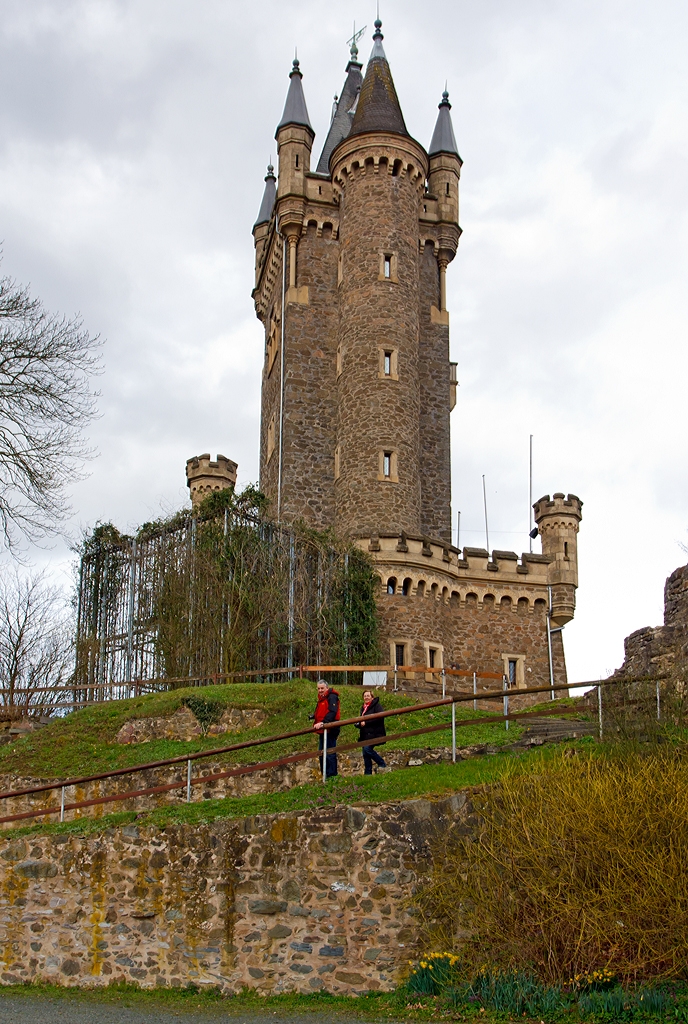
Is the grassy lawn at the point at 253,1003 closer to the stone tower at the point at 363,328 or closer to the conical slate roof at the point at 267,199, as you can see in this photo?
the stone tower at the point at 363,328

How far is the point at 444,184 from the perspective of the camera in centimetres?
3959

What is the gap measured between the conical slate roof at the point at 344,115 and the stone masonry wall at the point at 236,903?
112 feet

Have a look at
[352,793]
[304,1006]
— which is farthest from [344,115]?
[304,1006]

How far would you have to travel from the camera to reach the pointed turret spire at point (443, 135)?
4041 centimetres

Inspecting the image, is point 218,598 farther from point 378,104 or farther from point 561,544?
point 378,104

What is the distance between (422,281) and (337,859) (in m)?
29.1

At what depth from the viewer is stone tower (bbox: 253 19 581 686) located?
105 ft

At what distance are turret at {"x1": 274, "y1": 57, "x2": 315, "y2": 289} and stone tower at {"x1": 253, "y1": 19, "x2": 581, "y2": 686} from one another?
0.05 m

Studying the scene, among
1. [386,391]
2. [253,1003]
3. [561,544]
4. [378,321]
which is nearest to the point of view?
[253,1003]

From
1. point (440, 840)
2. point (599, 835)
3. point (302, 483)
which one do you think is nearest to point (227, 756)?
point (440, 840)

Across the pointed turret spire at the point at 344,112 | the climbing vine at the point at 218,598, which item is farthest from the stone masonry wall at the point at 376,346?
the pointed turret spire at the point at 344,112

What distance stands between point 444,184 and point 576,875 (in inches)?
1293

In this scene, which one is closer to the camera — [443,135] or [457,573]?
[457,573]

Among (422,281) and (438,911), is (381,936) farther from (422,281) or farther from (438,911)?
(422,281)
